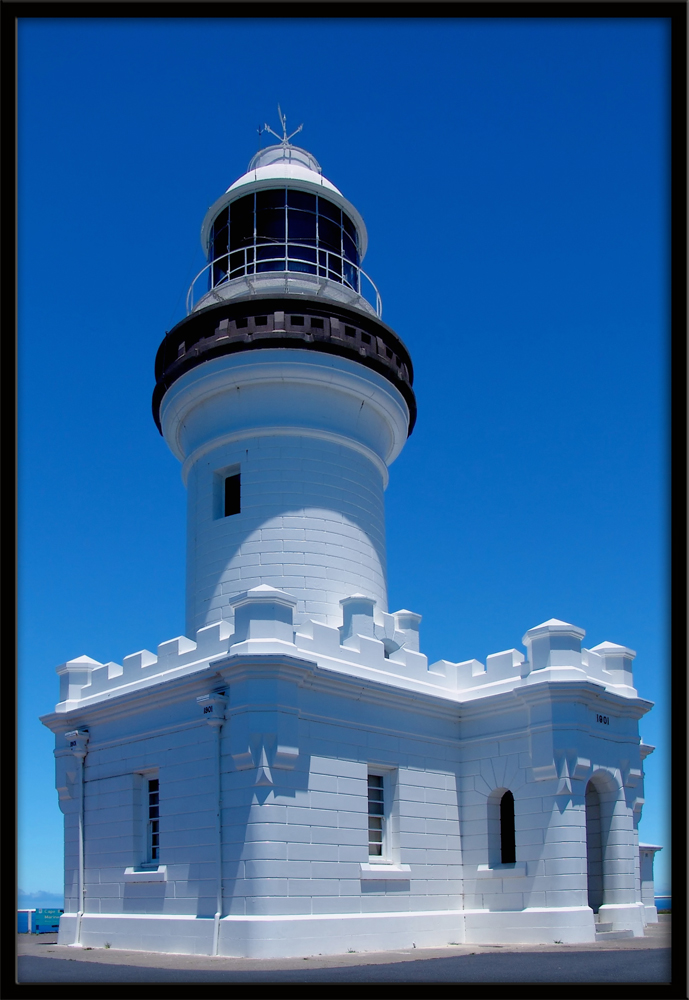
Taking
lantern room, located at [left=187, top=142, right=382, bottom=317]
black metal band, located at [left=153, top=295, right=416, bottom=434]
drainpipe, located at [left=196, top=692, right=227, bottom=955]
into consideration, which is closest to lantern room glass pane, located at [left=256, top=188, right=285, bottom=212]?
lantern room, located at [left=187, top=142, right=382, bottom=317]

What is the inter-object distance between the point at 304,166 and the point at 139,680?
1341cm

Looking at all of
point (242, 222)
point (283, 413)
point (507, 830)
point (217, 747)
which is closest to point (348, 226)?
point (242, 222)

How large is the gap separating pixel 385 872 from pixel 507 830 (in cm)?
310

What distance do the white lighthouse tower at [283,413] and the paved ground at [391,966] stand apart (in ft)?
21.6

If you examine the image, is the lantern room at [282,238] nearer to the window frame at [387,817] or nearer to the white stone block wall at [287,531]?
the white stone block wall at [287,531]

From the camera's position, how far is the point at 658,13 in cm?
636

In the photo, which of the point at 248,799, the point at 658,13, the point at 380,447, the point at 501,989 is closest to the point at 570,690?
the point at 248,799

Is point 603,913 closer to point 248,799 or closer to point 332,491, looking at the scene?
point 248,799

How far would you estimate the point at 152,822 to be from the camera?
16.9 meters

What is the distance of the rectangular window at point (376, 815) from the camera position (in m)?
16.7

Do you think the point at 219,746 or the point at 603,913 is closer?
the point at 219,746

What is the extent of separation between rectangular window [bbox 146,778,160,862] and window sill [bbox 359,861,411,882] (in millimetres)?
3789

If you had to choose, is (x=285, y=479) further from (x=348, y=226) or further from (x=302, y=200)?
(x=348, y=226)

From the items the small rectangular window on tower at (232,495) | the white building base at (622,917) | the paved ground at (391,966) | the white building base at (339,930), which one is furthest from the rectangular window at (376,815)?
the small rectangular window on tower at (232,495)
